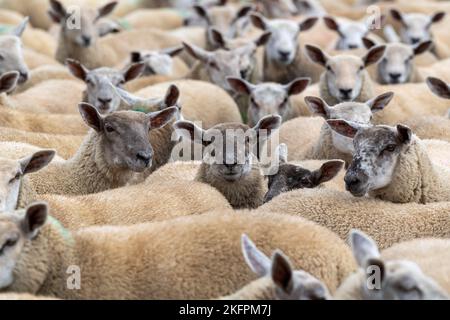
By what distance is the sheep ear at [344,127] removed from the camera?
659 centimetres

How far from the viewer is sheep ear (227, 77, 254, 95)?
356 inches

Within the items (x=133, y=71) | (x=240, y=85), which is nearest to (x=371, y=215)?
(x=240, y=85)

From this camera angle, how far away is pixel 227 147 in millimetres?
6527

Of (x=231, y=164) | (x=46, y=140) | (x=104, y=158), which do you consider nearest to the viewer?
(x=231, y=164)

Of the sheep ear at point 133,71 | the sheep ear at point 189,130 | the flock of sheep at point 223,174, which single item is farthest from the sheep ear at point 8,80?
the sheep ear at point 189,130

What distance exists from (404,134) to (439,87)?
235cm

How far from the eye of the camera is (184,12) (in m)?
15.8

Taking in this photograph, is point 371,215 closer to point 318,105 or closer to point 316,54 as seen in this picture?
point 318,105

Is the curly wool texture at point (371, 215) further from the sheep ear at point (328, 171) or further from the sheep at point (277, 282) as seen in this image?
the sheep at point (277, 282)

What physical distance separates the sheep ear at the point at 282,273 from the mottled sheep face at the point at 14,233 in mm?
1131

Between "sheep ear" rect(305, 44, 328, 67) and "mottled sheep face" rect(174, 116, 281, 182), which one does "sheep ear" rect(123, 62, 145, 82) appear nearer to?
"sheep ear" rect(305, 44, 328, 67)

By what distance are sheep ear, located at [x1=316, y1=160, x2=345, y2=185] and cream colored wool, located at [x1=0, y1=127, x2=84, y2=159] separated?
1.85 metres

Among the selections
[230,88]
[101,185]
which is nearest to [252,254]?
[101,185]

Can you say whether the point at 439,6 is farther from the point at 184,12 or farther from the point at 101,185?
the point at 101,185
